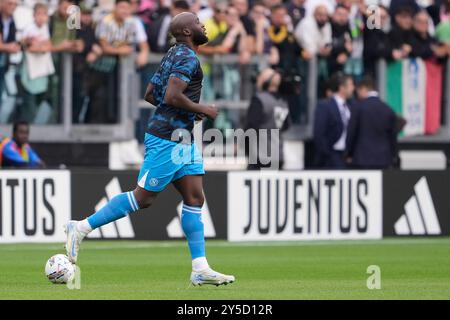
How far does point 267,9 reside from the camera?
68.5 feet

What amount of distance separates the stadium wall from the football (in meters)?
5.78

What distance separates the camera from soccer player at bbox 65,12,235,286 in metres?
11.0

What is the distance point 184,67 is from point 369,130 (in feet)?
28.3

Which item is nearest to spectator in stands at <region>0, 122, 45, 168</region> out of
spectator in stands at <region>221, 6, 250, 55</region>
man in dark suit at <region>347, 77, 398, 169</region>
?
spectator in stands at <region>221, 6, 250, 55</region>

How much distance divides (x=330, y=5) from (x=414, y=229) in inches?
178

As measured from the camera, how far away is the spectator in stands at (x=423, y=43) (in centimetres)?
2081

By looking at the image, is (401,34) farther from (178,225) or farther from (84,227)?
(84,227)

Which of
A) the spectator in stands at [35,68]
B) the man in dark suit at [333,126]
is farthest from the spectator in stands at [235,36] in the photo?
the spectator in stands at [35,68]

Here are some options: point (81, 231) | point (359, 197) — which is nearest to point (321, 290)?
point (81, 231)

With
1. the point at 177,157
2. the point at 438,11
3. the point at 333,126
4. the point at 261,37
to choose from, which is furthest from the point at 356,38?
the point at 177,157

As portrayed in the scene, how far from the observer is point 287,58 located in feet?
66.4

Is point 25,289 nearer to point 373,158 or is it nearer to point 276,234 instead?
point 276,234

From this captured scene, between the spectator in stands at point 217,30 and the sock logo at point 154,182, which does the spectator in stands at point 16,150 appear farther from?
the sock logo at point 154,182

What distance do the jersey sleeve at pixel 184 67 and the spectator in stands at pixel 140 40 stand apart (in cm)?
857
